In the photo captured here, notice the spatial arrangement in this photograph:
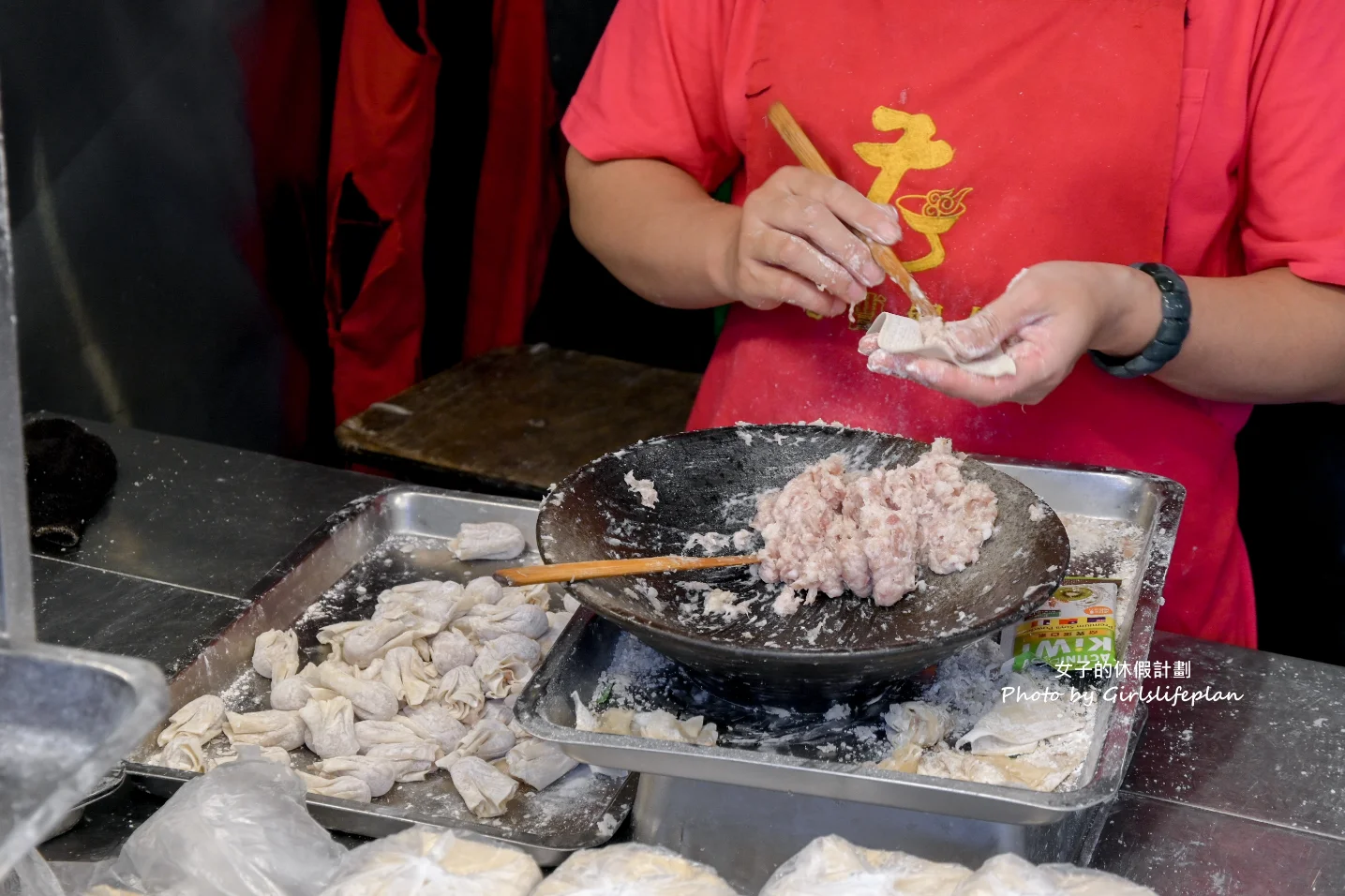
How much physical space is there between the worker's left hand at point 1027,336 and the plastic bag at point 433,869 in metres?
0.75

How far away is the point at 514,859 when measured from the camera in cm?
105

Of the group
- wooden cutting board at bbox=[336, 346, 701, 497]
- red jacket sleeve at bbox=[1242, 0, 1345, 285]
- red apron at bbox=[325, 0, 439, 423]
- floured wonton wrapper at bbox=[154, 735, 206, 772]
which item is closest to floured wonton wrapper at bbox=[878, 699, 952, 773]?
floured wonton wrapper at bbox=[154, 735, 206, 772]

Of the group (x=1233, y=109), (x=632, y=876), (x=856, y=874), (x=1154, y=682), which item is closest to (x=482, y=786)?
(x=632, y=876)

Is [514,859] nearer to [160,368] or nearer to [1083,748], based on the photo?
[1083,748]

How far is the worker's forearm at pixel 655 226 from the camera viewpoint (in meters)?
1.92

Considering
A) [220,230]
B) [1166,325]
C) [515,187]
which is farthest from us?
[515,187]

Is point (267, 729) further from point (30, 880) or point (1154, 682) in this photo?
point (1154, 682)

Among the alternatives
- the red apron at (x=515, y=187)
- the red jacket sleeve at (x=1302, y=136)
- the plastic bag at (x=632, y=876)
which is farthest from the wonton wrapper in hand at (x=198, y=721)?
the red apron at (x=515, y=187)

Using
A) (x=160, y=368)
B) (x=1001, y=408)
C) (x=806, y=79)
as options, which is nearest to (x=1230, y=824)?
(x=1001, y=408)

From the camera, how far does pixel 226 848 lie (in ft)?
3.45

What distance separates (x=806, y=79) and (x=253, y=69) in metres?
1.70

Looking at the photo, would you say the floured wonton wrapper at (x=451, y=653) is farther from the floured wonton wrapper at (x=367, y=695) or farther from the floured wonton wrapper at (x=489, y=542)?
the floured wonton wrapper at (x=489, y=542)

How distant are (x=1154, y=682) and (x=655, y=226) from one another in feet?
3.33

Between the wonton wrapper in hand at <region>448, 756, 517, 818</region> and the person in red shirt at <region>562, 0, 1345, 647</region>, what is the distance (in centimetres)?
69
